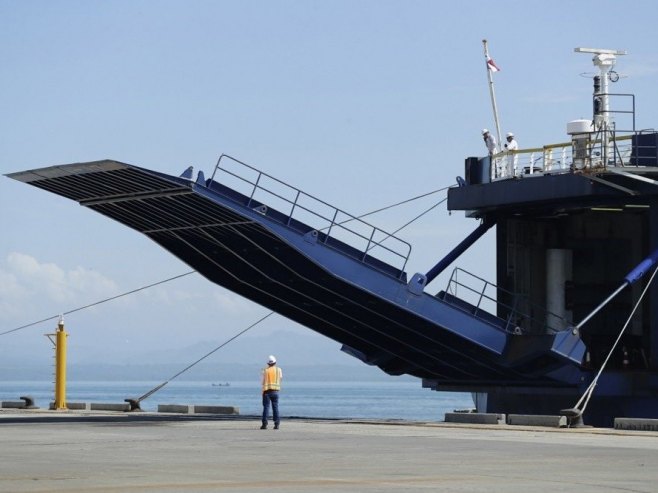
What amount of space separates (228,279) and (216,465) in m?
15.9

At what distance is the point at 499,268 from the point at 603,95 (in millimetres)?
5011

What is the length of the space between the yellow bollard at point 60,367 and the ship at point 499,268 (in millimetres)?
6536

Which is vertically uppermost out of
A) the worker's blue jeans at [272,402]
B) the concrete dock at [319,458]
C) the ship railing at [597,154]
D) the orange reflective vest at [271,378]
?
the ship railing at [597,154]

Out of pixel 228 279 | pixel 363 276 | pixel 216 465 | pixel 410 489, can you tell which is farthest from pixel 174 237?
pixel 410 489

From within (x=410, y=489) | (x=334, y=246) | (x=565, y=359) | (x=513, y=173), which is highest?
(x=513, y=173)

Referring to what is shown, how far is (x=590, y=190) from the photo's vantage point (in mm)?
31812

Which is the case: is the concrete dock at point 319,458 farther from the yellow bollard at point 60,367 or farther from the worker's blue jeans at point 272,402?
the yellow bollard at point 60,367

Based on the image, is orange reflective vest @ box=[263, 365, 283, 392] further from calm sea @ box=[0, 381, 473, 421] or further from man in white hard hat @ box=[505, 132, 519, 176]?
calm sea @ box=[0, 381, 473, 421]

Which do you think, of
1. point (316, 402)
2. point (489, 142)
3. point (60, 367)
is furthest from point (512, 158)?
point (316, 402)

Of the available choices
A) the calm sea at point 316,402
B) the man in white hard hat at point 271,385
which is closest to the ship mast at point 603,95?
the man in white hard hat at point 271,385

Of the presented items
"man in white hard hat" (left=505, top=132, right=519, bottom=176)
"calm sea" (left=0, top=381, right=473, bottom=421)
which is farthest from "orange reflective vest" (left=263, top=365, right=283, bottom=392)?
"calm sea" (left=0, top=381, right=473, bottom=421)

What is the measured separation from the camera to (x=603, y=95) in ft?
113

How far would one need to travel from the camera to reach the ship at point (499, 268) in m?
29.1

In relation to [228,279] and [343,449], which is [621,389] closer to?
[228,279]
